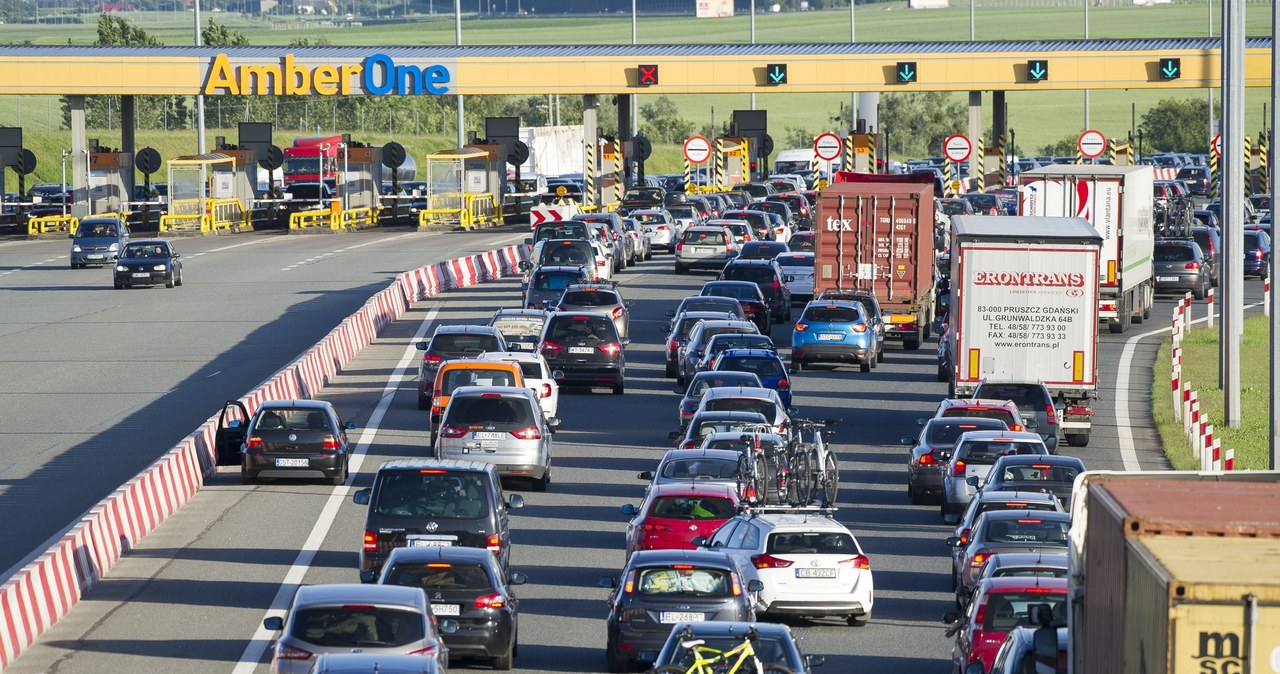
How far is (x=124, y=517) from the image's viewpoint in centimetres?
2395

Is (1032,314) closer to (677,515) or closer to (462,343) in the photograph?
(462,343)

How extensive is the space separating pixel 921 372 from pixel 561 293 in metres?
8.69

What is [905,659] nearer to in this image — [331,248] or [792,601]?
[792,601]

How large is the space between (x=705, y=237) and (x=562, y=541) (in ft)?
116

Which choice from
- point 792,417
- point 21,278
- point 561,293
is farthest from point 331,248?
point 792,417

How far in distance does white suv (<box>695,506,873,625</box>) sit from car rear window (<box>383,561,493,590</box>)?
2.94m

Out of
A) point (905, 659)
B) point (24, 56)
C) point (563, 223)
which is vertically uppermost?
point (24, 56)

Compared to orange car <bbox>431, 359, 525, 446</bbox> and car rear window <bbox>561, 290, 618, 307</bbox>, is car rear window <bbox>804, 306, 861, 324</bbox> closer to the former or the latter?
car rear window <bbox>561, 290, 618, 307</bbox>

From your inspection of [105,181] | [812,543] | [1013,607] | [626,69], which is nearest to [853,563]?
[812,543]

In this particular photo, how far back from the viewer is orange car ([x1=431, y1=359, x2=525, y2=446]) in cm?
3108

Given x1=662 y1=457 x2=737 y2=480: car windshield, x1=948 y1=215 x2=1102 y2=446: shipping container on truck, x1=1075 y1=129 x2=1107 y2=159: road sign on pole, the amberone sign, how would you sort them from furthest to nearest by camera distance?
the amberone sign
x1=1075 y1=129 x2=1107 y2=159: road sign on pole
x1=948 y1=215 x2=1102 y2=446: shipping container on truck
x1=662 y1=457 x2=737 y2=480: car windshield

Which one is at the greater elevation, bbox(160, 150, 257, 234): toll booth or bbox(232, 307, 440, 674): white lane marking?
bbox(160, 150, 257, 234): toll booth

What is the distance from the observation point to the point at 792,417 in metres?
31.4

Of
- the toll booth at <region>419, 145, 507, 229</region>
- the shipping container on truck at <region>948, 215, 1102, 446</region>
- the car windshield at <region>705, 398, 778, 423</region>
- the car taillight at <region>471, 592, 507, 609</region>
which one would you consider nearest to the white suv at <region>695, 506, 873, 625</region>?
the car taillight at <region>471, 592, 507, 609</region>
